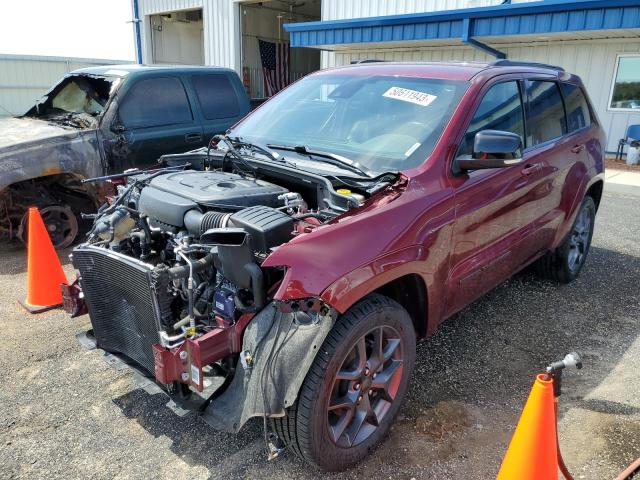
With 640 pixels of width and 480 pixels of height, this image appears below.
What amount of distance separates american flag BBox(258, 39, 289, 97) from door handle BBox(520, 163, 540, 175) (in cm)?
1800

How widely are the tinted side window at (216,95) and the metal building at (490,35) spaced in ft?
22.2

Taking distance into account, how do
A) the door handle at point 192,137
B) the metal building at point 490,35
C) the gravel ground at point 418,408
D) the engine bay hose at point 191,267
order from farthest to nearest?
the metal building at point 490,35 → the door handle at point 192,137 → the gravel ground at point 418,408 → the engine bay hose at point 191,267

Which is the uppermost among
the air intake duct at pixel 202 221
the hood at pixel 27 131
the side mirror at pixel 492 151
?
the side mirror at pixel 492 151

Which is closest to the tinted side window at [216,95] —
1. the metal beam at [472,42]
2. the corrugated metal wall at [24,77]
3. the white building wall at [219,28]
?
the metal beam at [472,42]

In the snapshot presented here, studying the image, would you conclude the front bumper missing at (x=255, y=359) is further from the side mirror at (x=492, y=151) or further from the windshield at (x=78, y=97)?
the windshield at (x=78, y=97)

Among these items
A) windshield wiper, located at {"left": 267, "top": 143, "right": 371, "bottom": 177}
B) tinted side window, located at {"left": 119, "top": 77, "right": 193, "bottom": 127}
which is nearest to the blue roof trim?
tinted side window, located at {"left": 119, "top": 77, "right": 193, "bottom": 127}

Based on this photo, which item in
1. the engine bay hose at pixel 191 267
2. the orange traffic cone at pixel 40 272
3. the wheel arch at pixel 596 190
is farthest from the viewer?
the wheel arch at pixel 596 190

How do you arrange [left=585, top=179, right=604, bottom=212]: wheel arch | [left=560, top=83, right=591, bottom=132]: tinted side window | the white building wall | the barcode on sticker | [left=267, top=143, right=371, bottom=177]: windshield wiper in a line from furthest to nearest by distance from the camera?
the white building wall, [left=585, top=179, right=604, bottom=212]: wheel arch, [left=560, top=83, right=591, bottom=132]: tinted side window, [left=267, top=143, right=371, bottom=177]: windshield wiper, the barcode on sticker

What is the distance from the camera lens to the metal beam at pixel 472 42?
11305mm

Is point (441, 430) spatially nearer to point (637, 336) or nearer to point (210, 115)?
point (637, 336)

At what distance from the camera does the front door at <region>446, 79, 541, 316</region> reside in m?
3.11

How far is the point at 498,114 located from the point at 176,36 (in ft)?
66.0

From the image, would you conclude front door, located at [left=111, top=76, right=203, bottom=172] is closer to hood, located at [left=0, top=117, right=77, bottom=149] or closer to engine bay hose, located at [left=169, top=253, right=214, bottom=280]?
hood, located at [left=0, top=117, right=77, bottom=149]

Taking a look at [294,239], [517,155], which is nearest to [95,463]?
[294,239]
